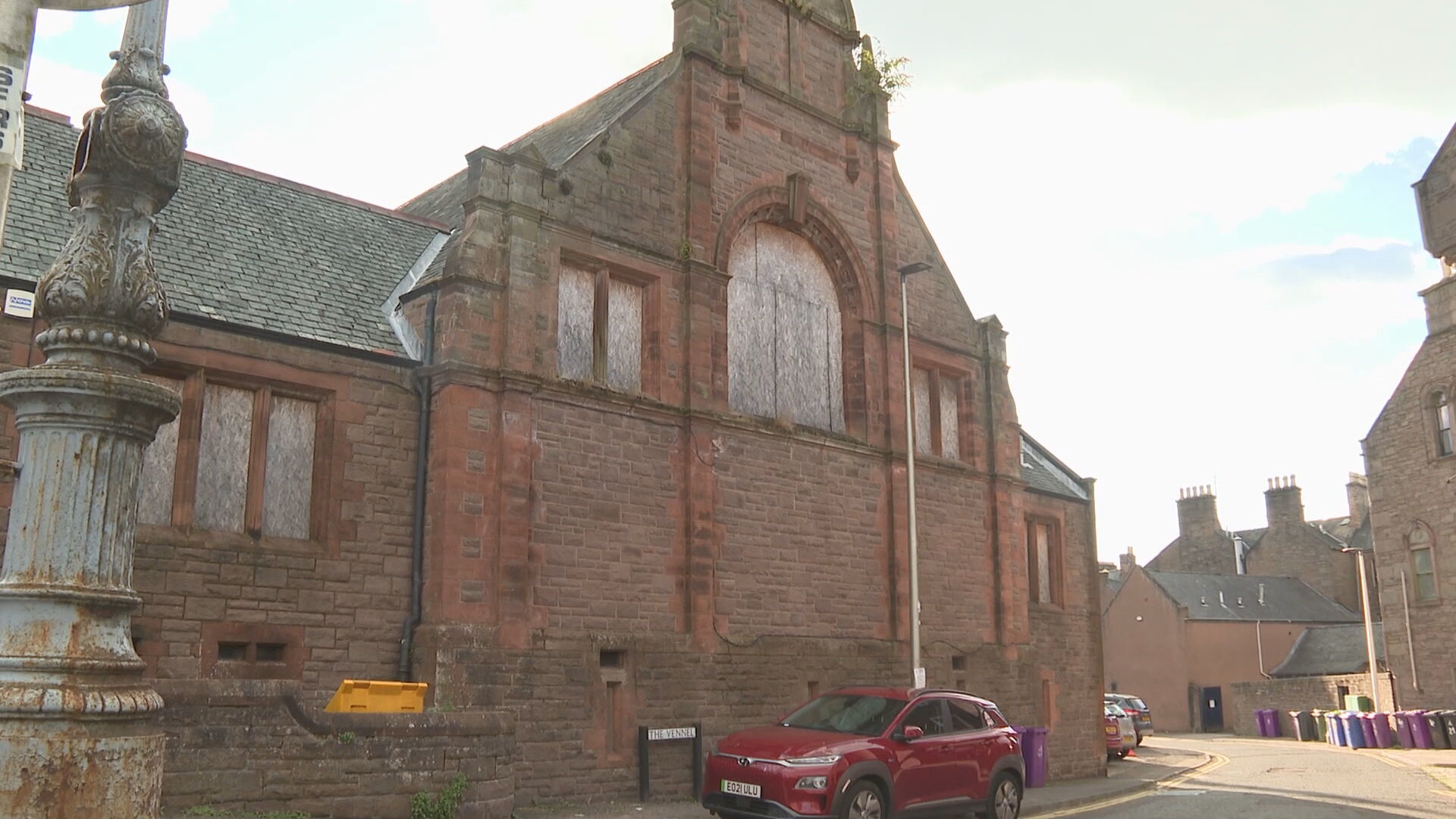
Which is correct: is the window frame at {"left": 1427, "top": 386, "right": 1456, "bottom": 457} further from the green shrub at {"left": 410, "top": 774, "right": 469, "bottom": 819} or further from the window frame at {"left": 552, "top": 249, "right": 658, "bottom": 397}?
the green shrub at {"left": 410, "top": 774, "right": 469, "bottom": 819}

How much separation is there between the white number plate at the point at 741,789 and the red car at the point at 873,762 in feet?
0.04

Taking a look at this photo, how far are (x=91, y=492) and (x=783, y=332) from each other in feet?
47.6

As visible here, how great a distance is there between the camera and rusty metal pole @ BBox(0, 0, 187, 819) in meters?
5.24

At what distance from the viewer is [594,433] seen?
15938 millimetres

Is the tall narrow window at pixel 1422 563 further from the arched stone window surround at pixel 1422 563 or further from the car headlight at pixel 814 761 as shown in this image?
the car headlight at pixel 814 761

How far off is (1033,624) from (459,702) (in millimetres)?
13688

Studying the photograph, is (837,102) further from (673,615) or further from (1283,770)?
(1283,770)

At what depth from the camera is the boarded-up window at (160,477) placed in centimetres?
1262

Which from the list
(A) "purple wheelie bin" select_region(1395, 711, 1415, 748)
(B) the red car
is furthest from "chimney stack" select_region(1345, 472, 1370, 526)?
(B) the red car

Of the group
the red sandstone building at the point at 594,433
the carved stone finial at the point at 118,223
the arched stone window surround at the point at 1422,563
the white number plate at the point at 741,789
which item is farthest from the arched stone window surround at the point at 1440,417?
the carved stone finial at the point at 118,223

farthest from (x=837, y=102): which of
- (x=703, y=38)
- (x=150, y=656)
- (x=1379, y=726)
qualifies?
(x=1379, y=726)

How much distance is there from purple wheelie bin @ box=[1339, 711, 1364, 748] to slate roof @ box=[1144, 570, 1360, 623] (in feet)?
46.7

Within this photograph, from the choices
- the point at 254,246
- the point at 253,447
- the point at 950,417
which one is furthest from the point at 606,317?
the point at 950,417

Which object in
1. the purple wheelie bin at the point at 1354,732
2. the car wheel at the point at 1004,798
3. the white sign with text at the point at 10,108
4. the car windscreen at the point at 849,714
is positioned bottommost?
the purple wheelie bin at the point at 1354,732
